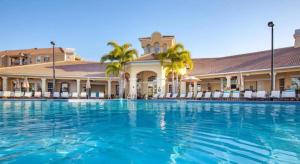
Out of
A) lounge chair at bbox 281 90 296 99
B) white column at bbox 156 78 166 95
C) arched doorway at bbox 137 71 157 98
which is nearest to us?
lounge chair at bbox 281 90 296 99

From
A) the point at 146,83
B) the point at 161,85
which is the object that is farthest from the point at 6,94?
the point at 161,85

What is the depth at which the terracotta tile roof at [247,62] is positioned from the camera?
21.7 m

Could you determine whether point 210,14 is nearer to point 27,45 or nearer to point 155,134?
point 155,134

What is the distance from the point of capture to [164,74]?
26062 mm

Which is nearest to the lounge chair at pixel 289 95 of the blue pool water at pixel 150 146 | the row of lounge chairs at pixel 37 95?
the blue pool water at pixel 150 146

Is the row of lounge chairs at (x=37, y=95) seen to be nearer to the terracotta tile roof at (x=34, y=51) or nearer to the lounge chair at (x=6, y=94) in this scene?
the lounge chair at (x=6, y=94)

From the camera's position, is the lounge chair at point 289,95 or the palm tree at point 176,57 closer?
the lounge chair at point 289,95

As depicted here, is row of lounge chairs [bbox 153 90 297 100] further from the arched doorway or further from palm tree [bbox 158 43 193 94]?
the arched doorway

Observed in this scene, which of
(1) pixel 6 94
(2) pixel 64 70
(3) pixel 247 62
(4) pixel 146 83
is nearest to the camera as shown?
(1) pixel 6 94

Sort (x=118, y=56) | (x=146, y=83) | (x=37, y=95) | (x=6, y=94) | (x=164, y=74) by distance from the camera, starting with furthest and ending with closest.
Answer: (x=146, y=83), (x=118, y=56), (x=164, y=74), (x=37, y=95), (x=6, y=94)

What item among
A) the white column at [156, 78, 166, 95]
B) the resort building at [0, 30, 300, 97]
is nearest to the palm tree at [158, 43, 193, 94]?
the resort building at [0, 30, 300, 97]

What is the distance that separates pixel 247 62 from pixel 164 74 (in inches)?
385

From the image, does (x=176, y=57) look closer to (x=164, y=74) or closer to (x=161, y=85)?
(x=164, y=74)

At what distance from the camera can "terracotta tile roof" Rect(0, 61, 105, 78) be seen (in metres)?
27.6
